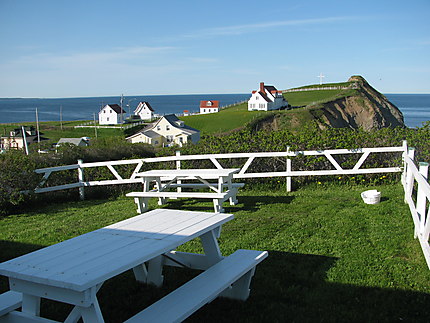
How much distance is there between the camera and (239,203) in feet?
29.1

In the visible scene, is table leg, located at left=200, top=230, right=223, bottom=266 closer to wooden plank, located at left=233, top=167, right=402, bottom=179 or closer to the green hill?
wooden plank, located at left=233, top=167, right=402, bottom=179

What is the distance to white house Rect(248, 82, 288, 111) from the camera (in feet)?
313

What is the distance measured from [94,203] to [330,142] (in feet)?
19.4

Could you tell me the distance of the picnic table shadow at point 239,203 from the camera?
27.8 feet

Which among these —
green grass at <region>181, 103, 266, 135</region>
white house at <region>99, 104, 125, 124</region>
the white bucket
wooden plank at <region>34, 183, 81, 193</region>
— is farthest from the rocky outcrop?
the white bucket

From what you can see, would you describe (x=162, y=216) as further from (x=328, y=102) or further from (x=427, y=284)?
(x=328, y=102)

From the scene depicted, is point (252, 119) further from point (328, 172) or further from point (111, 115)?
point (328, 172)

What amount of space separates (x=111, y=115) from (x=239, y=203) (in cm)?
10694

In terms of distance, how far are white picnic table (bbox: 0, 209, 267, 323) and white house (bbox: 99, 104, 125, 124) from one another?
10754cm

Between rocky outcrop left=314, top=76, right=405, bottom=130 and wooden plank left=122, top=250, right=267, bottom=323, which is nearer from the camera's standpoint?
wooden plank left=122, top=250, right=267, bottom=323

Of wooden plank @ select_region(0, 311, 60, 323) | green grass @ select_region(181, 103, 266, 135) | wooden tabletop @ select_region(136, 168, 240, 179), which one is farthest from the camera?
green grass @ select_region(181, 103, 266, 135)

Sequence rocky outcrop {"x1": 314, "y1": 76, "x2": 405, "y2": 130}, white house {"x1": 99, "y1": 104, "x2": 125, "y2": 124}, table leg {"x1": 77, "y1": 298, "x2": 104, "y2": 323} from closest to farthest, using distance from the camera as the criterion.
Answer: table leg {"x1": 77, "y1": 298, "x2": 104, "y2": 323} → rocky outcrop {"x1": 314, "y1": 76, "x2": 405, "y2": 130} → white house {"x1": 99, "y1": 104, "x2": 125, "y2": 124}

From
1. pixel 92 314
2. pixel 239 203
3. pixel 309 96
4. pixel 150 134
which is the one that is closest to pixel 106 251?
pixel 92 314

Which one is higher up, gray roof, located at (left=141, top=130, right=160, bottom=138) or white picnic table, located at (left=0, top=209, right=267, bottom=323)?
white picnic table, located at (left=0, top=209, right=267, bottom=323)
